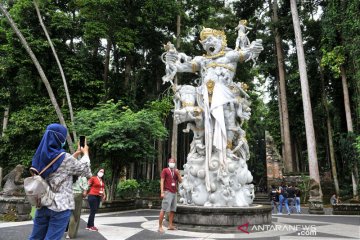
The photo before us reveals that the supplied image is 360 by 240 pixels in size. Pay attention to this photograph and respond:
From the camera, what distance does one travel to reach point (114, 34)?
52.6ft

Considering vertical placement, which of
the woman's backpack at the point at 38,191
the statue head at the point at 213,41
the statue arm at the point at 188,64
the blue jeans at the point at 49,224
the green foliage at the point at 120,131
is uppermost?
the statue head at the point at 213,41

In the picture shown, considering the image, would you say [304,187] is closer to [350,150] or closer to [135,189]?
[350,150]

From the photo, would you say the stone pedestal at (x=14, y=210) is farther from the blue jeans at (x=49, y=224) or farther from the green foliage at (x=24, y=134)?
the green foliage at (x=24, y=134)

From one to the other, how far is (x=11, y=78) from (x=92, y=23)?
18.3 ft

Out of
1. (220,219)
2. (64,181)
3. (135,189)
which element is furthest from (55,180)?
(135,189)

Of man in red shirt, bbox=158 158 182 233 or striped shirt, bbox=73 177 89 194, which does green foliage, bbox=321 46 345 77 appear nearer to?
man in red shirt, bbox=158 158 182 233

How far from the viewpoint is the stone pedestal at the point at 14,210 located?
26.1 ft

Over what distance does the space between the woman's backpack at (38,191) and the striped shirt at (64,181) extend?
0.06 meters

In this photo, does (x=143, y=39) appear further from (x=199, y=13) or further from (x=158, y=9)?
(x=199, y=13)

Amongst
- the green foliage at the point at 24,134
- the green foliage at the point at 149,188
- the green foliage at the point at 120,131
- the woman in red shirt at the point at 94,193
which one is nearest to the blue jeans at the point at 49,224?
the woman in red shirt at the point at 94,193

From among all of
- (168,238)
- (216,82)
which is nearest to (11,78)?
(216,82)

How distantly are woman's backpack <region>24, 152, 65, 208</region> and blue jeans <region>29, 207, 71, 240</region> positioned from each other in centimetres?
9

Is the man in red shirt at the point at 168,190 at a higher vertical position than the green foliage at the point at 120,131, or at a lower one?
lower

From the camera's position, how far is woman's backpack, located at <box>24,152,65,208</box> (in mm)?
2395
